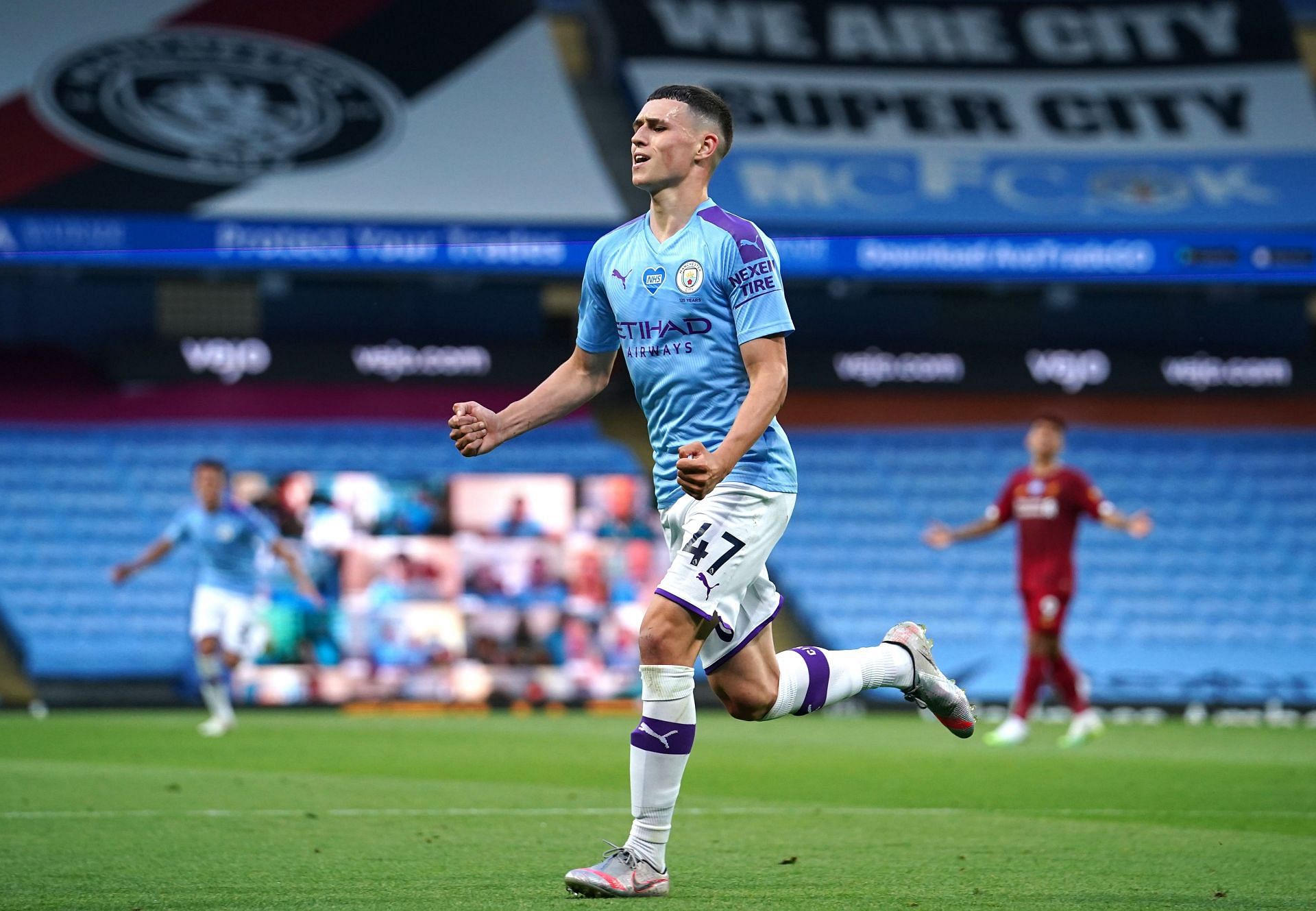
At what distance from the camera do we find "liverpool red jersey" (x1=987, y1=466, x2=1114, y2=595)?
41.8 ft

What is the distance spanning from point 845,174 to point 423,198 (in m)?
4.96

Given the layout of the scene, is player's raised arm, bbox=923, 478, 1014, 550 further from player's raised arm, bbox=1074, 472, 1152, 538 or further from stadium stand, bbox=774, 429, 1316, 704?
stadium stand, bbox=774, 429, 1316, 704

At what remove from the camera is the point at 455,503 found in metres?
20.0

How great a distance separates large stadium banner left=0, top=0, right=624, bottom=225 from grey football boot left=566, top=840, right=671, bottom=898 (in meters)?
15.0

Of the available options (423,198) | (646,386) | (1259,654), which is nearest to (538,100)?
(423,198)

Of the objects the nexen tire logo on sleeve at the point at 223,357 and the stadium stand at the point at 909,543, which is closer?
the stadium stand at the point at 909,543

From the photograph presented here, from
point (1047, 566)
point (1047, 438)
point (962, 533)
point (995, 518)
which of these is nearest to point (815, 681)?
point (962, 533)

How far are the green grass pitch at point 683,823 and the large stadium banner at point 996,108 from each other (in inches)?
342

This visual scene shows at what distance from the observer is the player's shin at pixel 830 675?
535 cm

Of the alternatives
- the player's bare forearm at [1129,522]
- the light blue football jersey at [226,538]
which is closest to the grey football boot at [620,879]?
the player's bare forearm at [1129,522]

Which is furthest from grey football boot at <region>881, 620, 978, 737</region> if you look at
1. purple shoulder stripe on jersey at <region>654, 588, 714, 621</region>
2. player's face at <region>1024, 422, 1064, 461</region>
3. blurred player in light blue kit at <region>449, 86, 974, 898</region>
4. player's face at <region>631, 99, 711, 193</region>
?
player's face at <region>1024, 422, 1064, 461</region>

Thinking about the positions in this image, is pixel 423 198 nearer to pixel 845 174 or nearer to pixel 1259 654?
pixel 845 174

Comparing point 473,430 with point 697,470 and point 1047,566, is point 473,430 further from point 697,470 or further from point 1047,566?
point 1047,566

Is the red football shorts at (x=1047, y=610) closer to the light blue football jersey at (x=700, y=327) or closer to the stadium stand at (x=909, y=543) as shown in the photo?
the stadium stand at (x=909, y=543)
